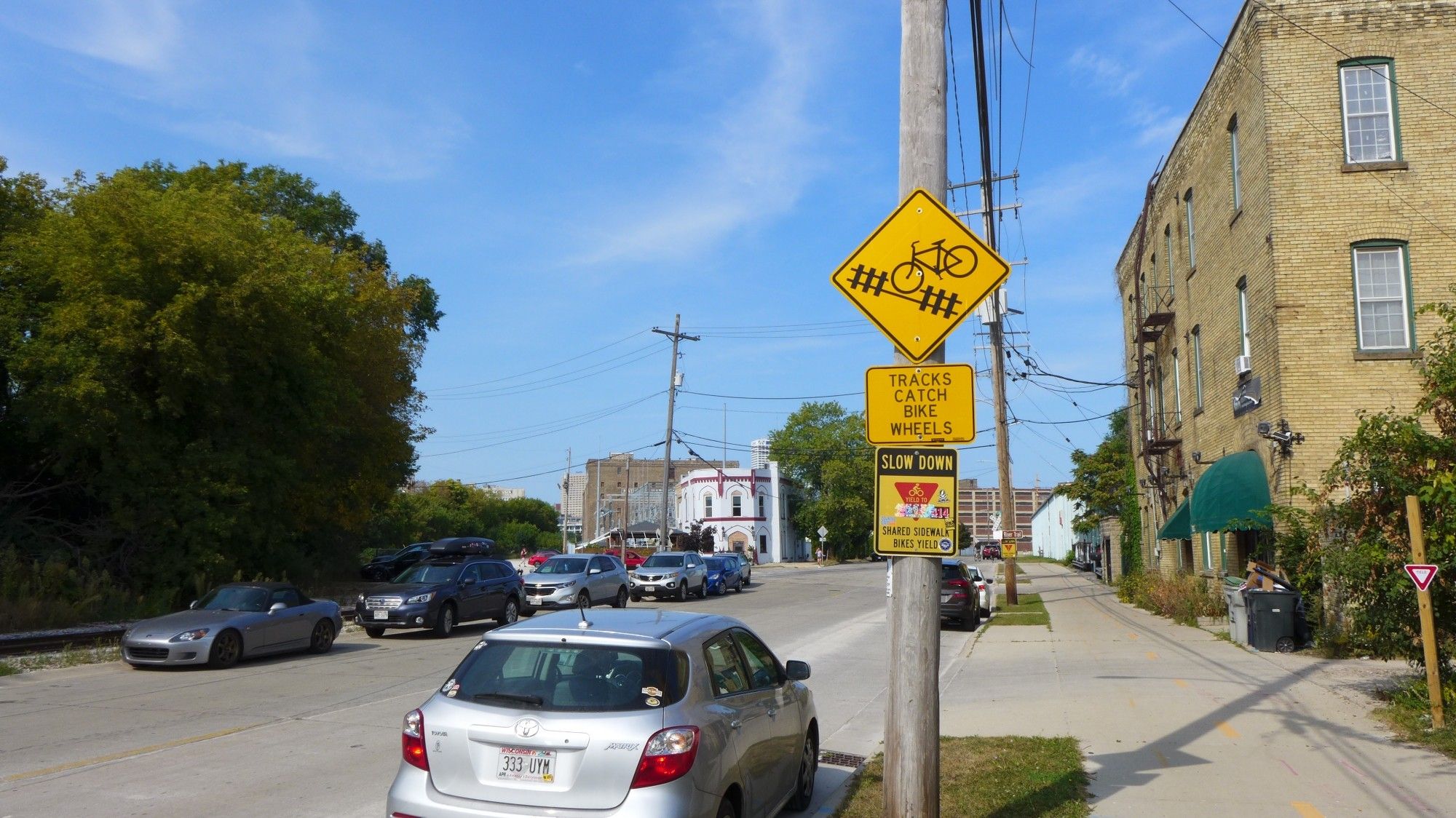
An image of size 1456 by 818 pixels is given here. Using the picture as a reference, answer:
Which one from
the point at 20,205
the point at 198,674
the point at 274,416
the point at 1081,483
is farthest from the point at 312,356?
the point at 1081,483

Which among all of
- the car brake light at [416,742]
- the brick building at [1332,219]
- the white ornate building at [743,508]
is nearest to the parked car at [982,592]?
the brick building at [1332,219]

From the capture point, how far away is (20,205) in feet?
86.5

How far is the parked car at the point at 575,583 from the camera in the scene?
27391 millimetres


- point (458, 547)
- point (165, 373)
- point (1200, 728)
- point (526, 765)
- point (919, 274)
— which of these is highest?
point (165, 373)

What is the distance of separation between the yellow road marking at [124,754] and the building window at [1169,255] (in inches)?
967

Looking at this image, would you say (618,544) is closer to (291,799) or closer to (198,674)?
(198,674)

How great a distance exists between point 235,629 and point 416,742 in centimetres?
1233

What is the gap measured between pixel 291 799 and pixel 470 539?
3542 cm

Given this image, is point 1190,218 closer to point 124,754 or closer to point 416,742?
point 124,754

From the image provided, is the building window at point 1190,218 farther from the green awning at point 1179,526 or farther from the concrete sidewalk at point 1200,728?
the concrete sidewalk at point 1200,728

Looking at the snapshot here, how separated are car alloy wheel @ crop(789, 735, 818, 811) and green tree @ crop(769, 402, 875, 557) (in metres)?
84.8

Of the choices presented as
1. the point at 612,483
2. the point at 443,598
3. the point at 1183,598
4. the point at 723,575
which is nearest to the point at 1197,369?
the point at 1183,598

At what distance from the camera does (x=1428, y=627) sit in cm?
972

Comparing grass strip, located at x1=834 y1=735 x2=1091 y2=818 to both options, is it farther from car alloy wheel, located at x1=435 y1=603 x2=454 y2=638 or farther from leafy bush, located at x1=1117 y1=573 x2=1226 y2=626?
leafy bush, located at x1=1117 y1=573 x2=1226 y2=626
